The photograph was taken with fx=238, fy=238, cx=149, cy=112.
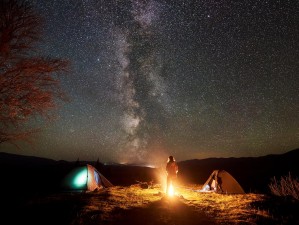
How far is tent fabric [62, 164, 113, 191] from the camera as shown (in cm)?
1422

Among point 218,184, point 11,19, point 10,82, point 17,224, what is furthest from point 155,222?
point 11,19

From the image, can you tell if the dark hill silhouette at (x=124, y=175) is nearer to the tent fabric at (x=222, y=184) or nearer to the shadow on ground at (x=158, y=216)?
the tent fabric at (x=222, y=184)

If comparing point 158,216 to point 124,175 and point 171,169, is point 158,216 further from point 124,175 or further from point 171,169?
point 124,175

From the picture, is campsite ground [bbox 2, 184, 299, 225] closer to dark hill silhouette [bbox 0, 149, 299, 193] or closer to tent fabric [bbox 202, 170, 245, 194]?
tent fabric [bbox 202, 170, 245, 194]

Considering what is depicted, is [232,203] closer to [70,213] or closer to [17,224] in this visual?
[70,213]

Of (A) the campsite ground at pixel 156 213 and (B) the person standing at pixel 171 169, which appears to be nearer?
(A) the campsite ground at pixel 156 213

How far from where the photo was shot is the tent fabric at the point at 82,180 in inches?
560

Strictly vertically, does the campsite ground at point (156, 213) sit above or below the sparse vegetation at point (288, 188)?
below

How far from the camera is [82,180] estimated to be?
14391mm

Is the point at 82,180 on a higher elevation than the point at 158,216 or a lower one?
higher

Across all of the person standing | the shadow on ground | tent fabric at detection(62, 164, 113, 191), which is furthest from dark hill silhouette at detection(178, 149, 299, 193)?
tent fabric at detection(62, 164, 113, 191)

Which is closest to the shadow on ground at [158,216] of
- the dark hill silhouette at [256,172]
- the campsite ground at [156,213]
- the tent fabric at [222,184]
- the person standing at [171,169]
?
the campsite ground at [156,213]

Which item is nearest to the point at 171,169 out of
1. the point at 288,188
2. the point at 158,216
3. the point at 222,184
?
the point at 158,216

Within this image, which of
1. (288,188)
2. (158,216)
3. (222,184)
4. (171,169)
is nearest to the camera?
(158,216)
